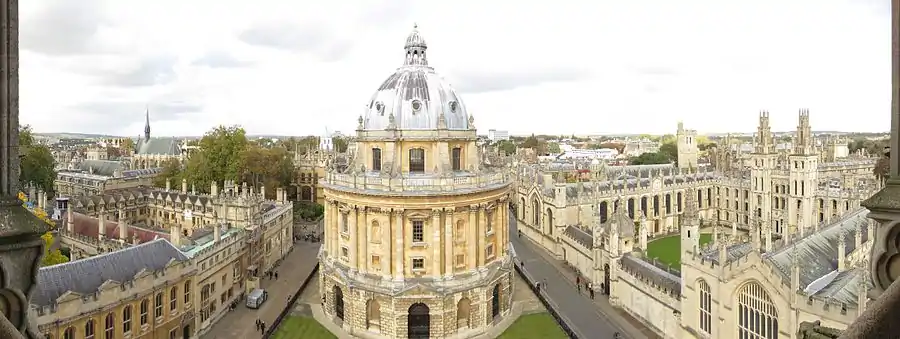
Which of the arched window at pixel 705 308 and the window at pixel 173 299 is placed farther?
the window at pixel 173 299

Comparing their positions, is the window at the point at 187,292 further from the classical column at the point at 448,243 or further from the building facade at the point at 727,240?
the building facade at the point at 727,240

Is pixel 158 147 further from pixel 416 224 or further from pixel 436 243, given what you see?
pixel 436 243

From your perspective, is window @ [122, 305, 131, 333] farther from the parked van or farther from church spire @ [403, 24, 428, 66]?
church spire @ [403, 24, 428, 66]

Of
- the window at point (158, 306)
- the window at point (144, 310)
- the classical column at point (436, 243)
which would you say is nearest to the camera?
the window at point (144, 310)

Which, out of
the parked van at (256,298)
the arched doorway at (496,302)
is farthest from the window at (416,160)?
the parked van at (256,298)

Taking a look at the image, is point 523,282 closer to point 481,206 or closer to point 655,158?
point 481,206

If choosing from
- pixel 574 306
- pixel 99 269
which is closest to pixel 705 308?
pixel 574 306

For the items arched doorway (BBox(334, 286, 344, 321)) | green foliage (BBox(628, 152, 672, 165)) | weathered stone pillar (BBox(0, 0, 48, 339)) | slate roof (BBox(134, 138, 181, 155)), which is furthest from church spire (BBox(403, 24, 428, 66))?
green foliage (BBox(628, 152, 672, 165))

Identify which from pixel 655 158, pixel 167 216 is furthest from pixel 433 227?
pixel 655 158

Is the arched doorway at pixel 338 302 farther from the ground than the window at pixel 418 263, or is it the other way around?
the window at pixel 418 263
